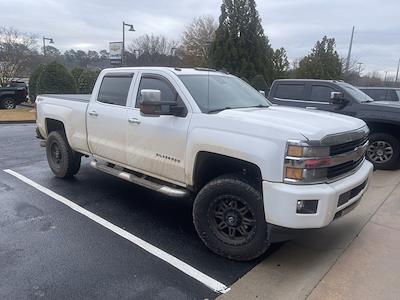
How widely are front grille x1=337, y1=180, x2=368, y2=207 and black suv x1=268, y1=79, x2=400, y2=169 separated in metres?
4.06

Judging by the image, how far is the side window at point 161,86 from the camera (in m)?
4.43

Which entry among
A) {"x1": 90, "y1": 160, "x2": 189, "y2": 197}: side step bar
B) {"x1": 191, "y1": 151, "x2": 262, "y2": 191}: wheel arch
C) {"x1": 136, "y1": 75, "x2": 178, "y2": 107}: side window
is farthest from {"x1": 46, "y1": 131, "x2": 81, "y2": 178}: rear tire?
{"x1": 191, "y1": 151, "x2": 262, "y2": 191}: wheel arch

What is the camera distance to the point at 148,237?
14.1 ft

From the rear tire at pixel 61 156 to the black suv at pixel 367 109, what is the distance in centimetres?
518

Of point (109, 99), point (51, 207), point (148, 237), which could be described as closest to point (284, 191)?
point (148, 237)

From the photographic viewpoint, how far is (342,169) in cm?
366

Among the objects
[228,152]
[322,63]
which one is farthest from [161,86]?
[322,63]

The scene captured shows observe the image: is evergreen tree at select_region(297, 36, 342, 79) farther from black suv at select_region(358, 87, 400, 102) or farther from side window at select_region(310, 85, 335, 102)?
side window at select_region(310, 85, 335, 102)

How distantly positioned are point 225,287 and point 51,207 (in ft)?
9.54

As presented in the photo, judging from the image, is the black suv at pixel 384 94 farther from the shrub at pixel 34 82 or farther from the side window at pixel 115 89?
the shrub at pixel 34 82

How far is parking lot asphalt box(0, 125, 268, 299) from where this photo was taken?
3244 millimetres

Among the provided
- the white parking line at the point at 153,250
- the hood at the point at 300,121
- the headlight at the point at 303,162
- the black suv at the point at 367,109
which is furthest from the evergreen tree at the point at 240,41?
the headlight at the point at 303,162

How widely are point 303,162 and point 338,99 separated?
5.26m

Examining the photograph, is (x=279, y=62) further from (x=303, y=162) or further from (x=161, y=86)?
(x=303, y=162)
